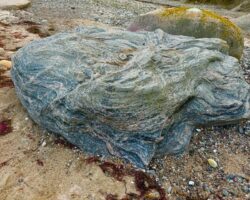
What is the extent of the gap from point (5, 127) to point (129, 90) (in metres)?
2.37

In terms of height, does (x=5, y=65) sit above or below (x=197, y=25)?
below

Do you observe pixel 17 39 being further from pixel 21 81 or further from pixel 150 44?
pixel 150 44

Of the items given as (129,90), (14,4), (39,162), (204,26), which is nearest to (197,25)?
(204,26)

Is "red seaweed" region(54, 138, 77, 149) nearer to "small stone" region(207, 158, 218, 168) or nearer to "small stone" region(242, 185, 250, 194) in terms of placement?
"small stone" region(207, 158, 218, 168)

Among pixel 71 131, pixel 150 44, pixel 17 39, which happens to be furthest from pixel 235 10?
pixel 71 131

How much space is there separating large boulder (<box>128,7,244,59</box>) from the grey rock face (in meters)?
1.83

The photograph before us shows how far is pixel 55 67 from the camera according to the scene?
6.46 metres

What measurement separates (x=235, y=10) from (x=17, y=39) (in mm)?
18187

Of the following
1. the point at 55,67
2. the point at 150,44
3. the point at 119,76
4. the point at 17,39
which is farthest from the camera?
the point at 17,39

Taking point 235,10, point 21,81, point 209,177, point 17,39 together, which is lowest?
point 235,10

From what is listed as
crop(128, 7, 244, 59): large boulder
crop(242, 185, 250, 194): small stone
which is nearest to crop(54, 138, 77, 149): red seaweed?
crop(242, 185, 250, 194): small stone

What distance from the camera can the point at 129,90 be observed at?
579 centimetres

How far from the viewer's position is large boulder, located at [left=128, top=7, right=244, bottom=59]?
9.08m

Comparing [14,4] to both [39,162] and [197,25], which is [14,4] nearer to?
[197,25]
